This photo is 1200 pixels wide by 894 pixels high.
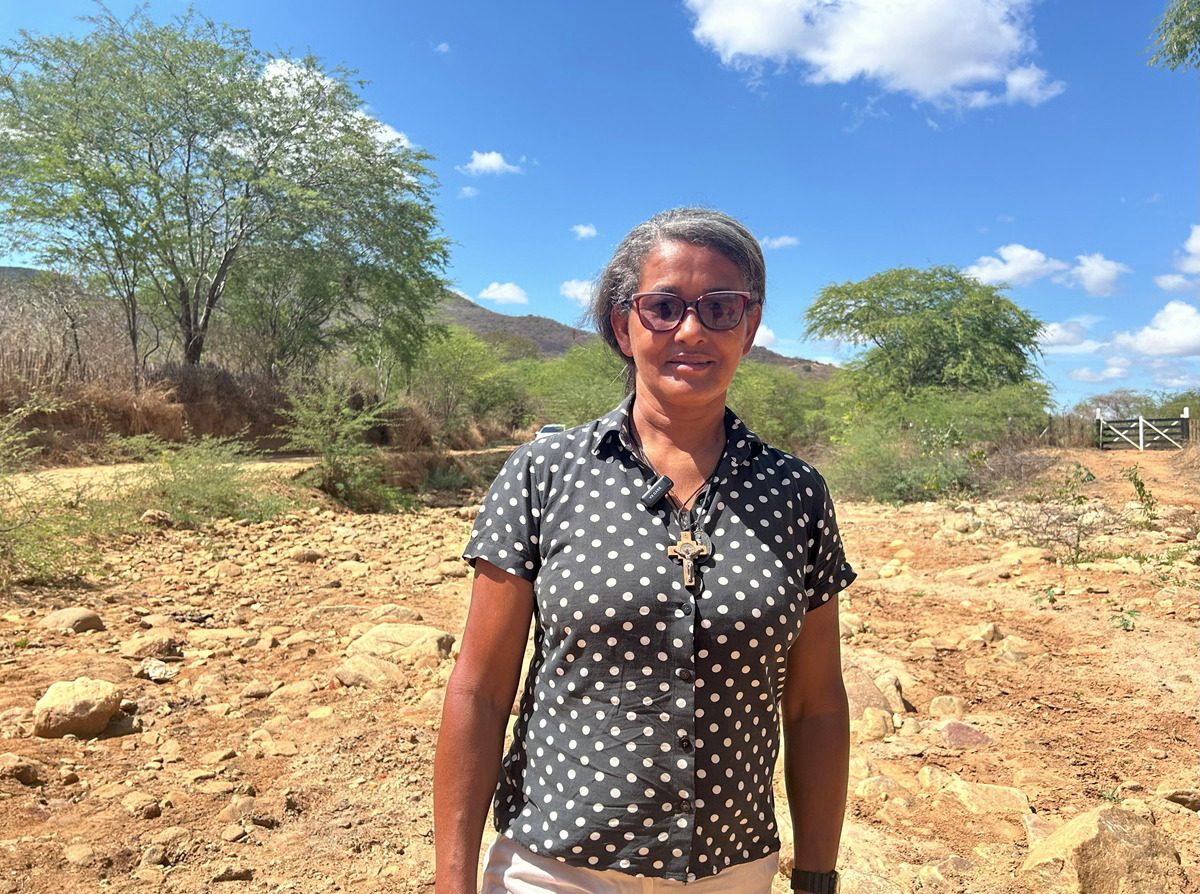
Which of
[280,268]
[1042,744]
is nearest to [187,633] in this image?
[1042,744]

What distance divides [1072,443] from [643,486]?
2766 centimetres

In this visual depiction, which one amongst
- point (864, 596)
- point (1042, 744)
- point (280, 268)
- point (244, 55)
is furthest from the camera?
point (280, 268)

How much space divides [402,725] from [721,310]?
317cm

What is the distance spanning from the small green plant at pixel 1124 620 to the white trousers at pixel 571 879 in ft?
16.4

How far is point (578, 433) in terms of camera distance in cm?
151

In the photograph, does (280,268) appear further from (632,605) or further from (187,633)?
(632,605)

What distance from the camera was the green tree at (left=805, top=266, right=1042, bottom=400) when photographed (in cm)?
2673

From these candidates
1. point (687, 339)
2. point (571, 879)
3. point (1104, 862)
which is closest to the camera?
point (571, 879)

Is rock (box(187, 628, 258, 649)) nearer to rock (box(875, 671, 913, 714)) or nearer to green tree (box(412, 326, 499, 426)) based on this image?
rock (box(875, 671, 913, 714))

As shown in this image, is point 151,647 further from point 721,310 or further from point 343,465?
point 343,465

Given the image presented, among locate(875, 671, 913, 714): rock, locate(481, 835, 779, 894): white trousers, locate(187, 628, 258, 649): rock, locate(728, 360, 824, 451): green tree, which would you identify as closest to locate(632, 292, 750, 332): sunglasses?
locate(481, 835, 779, 894): white trousers

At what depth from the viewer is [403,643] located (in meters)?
5.01

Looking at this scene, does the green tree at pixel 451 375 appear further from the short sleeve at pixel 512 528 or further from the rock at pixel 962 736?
the short sleeve at pixel 512 528

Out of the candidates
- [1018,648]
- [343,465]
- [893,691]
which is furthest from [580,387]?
[893,691]
